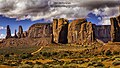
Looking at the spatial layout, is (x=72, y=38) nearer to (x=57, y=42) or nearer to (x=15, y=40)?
(x=57, y=42)

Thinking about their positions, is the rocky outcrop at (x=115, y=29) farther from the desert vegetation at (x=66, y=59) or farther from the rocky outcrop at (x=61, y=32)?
the rocky outcrop at (x=61, y=32)

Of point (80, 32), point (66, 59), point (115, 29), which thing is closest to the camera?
point (66, 59)

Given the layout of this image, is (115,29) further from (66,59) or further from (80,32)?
(80,32)

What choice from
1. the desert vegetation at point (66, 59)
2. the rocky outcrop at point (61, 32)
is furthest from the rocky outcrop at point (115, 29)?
the rocky outcrop at point (61, 32)

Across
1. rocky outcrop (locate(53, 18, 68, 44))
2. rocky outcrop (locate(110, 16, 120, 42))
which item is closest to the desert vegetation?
rocky outcrop (locate(110, 16, 120, 42))

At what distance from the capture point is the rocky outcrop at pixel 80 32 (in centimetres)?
14170

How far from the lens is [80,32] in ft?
477

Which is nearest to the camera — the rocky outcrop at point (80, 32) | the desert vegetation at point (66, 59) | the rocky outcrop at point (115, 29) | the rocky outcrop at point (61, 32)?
the desert vegetation at point (66, 59)

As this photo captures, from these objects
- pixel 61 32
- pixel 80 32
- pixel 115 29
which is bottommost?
pixel 80 32

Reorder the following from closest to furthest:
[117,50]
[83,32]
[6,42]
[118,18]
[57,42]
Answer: [117,50] → [118,18] → [57,42] → [83,32] → [6,42]

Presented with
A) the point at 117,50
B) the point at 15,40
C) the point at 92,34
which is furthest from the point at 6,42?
the point at 117,50

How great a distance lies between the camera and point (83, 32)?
144 m

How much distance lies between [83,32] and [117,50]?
6756 centimetres

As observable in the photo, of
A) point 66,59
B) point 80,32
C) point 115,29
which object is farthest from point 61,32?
point 66,59
